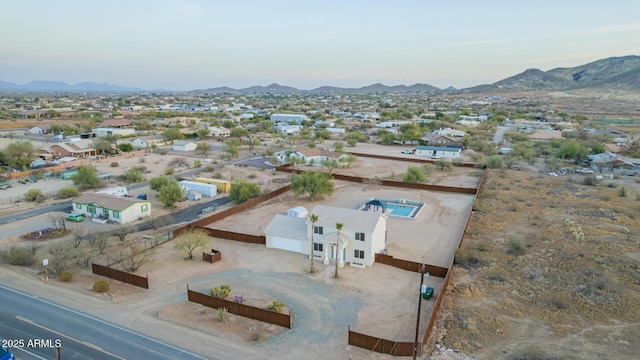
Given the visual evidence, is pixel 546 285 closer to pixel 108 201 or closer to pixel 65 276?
pixel 65 276

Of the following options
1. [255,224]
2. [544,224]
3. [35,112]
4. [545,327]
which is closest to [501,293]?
[545,327]

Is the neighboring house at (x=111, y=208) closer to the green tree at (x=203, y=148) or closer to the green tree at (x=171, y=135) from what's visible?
the green tree at (x=203, y=148)

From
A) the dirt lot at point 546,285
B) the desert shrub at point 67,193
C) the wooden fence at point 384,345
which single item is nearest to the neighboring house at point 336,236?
the dirt lot at point 546,285

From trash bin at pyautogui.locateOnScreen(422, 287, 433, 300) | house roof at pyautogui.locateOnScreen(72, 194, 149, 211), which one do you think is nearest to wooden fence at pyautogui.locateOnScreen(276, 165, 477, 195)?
house roof at pyautogui.locateOnScreen(72, 194, 149, 211)

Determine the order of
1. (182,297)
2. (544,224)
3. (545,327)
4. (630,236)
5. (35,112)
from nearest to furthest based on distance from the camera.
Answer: (545,327), (182,297), (630,236), (544,224), (35,112)

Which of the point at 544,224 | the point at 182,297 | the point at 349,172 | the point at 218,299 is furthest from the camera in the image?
the point at 349,172

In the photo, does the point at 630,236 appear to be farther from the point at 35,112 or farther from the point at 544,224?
the point at 35,112
